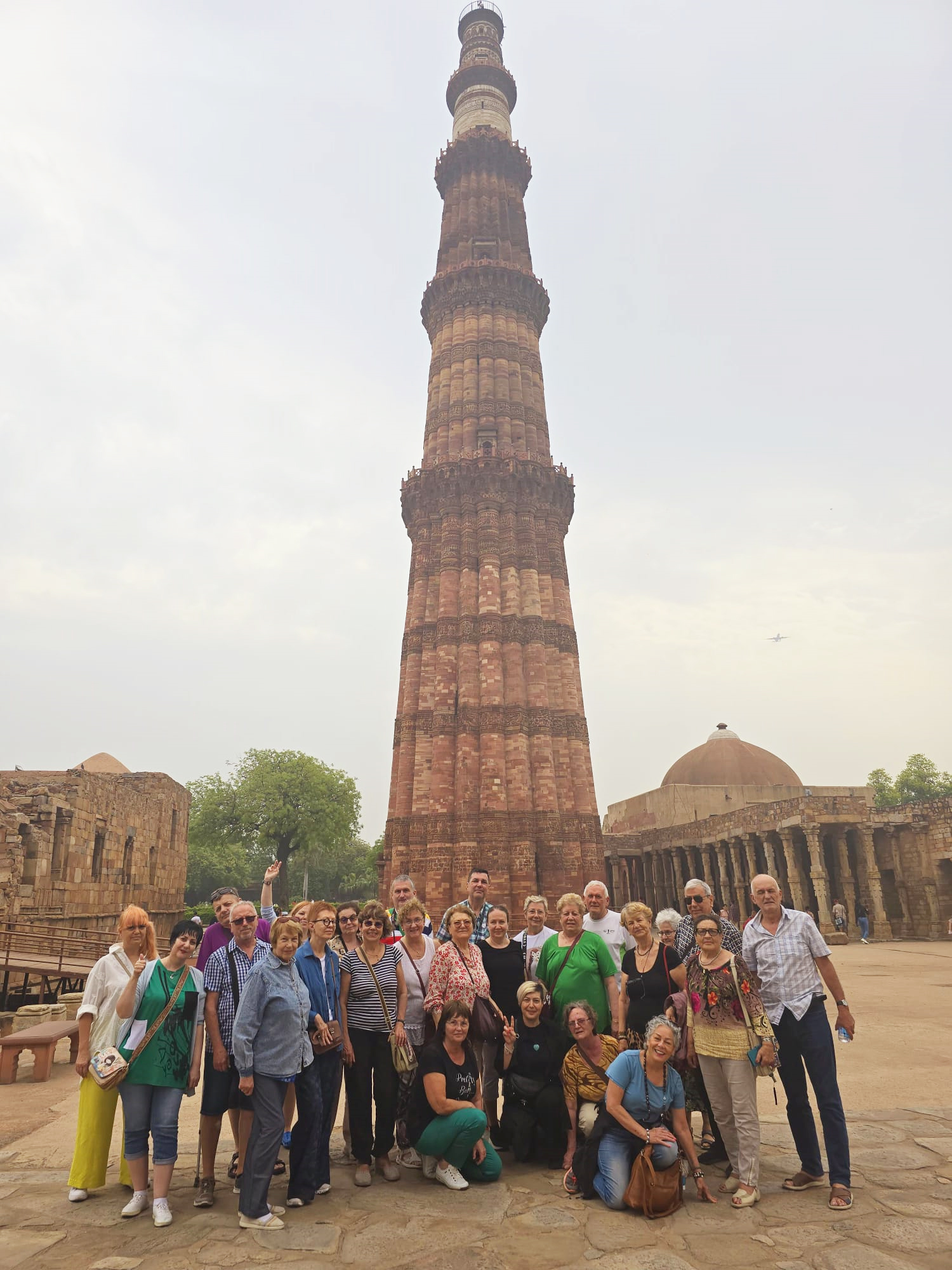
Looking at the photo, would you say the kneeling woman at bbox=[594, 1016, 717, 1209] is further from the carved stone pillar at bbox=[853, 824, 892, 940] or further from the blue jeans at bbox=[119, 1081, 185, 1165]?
the carved stone pillar at bbox=[853, 824, 892, 940]

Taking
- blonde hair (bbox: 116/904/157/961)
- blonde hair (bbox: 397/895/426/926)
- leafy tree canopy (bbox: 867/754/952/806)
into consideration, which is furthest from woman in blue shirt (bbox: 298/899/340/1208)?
leafy tree canopy (bbox: 867/754/952/806)

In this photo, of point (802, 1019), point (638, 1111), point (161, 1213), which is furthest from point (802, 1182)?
point (161, 1213)

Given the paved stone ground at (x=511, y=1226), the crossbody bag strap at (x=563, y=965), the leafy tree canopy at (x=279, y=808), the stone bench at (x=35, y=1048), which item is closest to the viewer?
the paved stone ground at (x=511, y=1226)

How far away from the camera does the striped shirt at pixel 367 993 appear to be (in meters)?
5.16

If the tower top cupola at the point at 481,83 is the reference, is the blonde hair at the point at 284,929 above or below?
below

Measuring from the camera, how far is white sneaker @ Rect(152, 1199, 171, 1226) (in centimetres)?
429

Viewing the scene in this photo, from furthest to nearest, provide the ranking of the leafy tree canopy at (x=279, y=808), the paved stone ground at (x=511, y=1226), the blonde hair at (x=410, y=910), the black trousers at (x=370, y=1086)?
the leafy tree canopy at (x=279, y=808) → the blonde hair at (x=410, y=910) → the black trousers at (x=370, y=1086) → the paved stone ground at (x=511, y=1226)

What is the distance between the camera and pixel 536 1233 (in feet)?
13.4

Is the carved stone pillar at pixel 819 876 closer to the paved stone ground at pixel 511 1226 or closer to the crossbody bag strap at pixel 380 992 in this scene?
the paved stone ground at pixel 511 1226

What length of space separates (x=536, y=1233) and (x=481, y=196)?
37.2 metres

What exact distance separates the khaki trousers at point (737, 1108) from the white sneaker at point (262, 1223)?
2.64 meters

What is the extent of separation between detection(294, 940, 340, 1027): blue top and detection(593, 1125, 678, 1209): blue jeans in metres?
1.86

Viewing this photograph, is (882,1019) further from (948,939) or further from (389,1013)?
(948,939)

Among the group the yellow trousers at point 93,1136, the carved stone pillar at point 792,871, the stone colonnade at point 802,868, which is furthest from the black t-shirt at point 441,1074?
the carved stone pillar at point 792,871
